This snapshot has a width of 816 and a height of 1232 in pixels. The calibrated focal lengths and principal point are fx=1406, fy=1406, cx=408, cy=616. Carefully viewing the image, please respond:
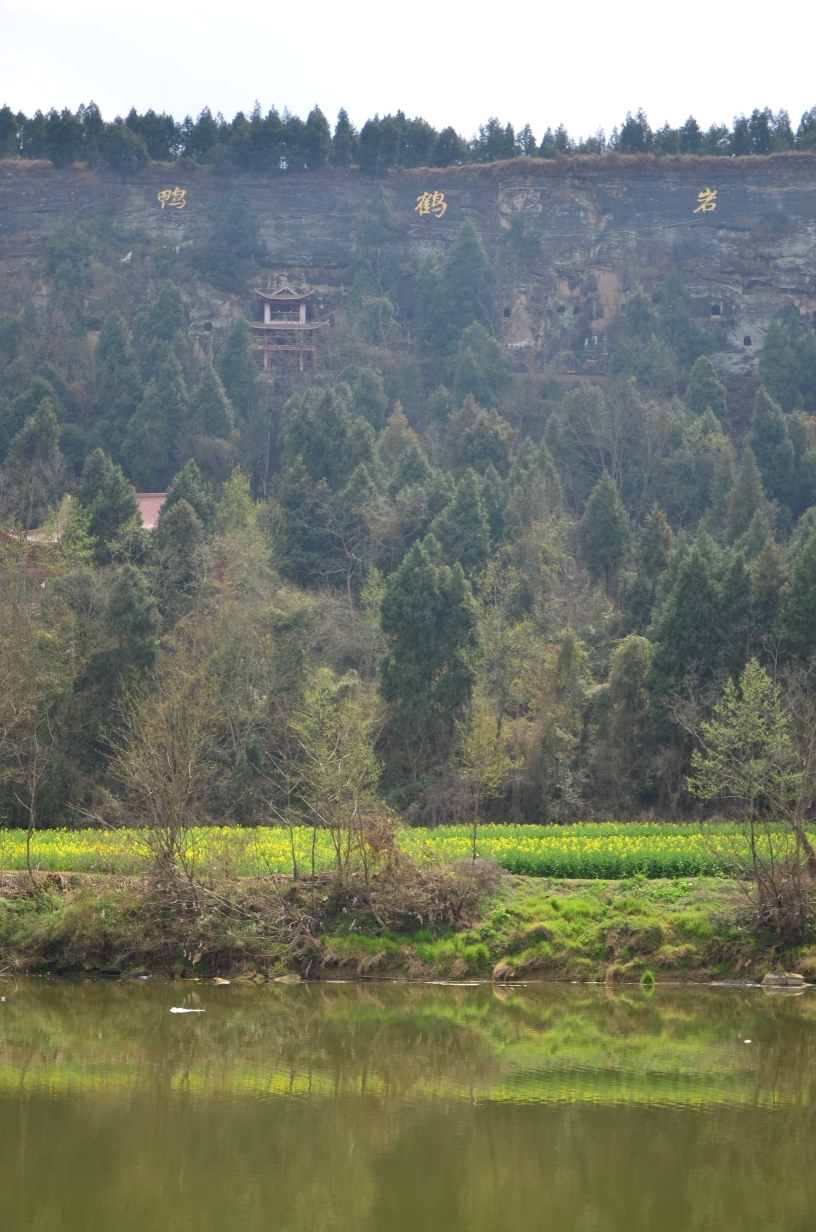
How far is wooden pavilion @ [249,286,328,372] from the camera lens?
6638cm

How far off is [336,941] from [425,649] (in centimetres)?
1656

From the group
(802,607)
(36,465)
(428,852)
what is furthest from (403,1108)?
(36,465)

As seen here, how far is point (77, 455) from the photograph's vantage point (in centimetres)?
5622

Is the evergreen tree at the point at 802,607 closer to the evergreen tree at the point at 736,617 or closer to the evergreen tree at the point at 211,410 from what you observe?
the evergreen tree at the point at 736,617

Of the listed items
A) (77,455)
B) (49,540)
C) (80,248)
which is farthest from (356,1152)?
(80,248)

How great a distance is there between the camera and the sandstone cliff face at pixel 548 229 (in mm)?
68375

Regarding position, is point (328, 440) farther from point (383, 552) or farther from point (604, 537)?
point (604, 537)

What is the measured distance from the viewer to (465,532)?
151ft

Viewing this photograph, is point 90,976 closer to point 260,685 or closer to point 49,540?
point 260,685

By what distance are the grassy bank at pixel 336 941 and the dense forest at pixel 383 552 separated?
1.93 m

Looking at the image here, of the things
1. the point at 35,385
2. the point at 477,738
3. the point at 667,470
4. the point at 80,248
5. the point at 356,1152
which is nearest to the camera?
the point at 356,1152

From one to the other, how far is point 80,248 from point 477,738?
1719 inches

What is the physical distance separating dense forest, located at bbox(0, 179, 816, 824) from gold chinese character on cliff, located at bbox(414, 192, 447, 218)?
1624mm

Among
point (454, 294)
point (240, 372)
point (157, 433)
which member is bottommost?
point (157, 433)
